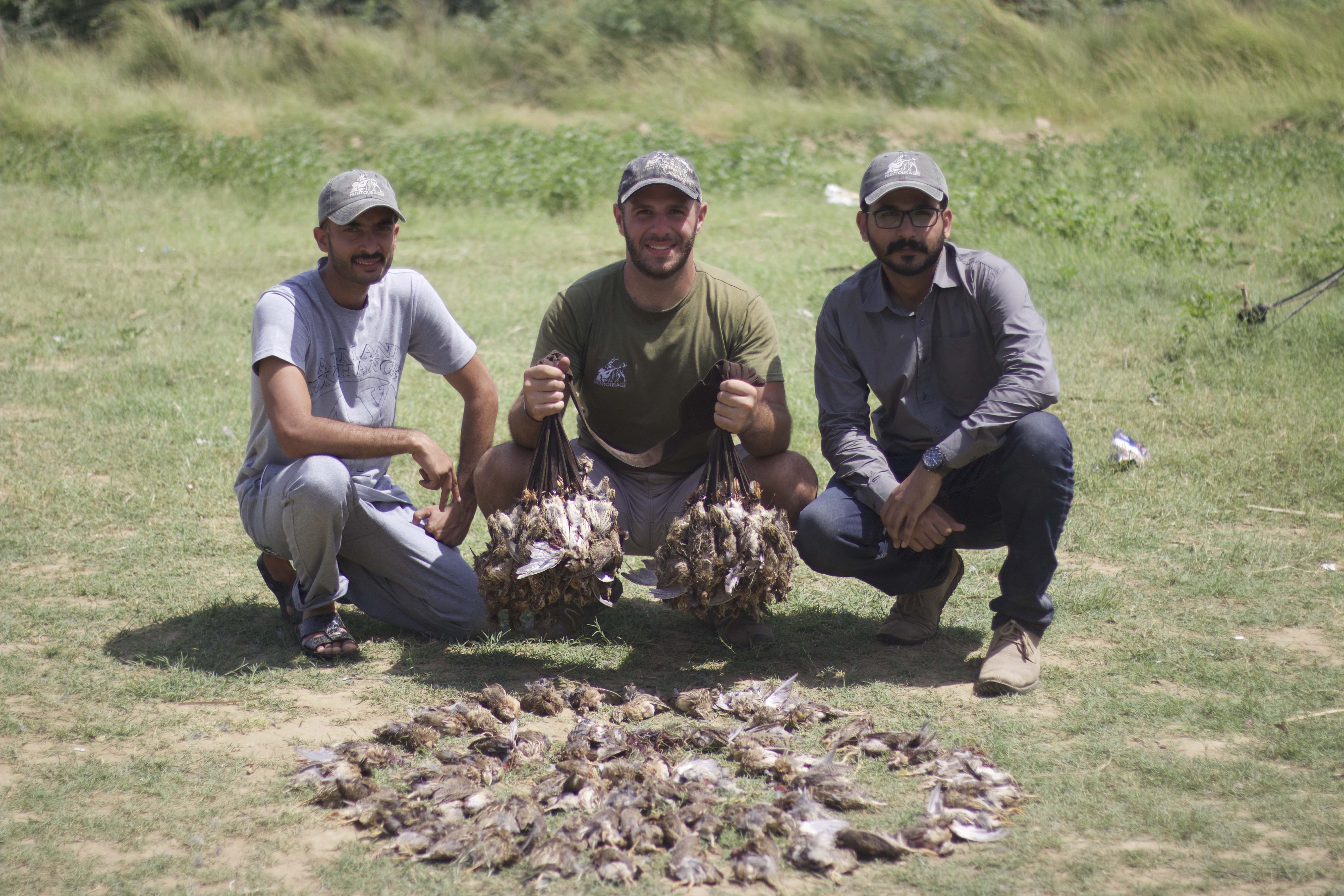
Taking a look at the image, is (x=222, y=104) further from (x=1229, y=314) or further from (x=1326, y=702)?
(x=1326, y=702)

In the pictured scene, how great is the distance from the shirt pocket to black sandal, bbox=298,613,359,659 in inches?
96.1


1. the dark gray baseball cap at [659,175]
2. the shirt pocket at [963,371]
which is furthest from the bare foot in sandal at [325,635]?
the shirt pocket at [963,371]

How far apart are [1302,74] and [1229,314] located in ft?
30.7

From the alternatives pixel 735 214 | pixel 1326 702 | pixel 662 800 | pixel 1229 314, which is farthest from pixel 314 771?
pixel 735 214

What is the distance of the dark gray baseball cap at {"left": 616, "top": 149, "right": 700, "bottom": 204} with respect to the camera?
13.5 feet

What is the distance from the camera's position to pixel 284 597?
4.52 meters

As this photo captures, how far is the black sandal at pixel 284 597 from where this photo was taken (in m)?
4.45

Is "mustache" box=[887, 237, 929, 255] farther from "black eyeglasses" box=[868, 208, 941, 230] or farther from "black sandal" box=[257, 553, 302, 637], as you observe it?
"black sandal" box=[257, 553, 302, 637]

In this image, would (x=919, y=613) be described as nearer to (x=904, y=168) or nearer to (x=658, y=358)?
(x=658, y=358)

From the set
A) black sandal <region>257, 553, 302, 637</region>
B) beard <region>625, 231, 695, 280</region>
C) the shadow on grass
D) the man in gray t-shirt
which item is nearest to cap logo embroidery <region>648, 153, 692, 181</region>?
beard <region>625, 231, 695, 280</region>

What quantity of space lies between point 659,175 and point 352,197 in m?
1.14

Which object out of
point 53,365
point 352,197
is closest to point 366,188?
point 352,197

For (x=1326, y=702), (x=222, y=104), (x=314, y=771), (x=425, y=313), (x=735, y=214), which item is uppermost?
→ (x=222, y=104)

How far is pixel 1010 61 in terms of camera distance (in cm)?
1800
